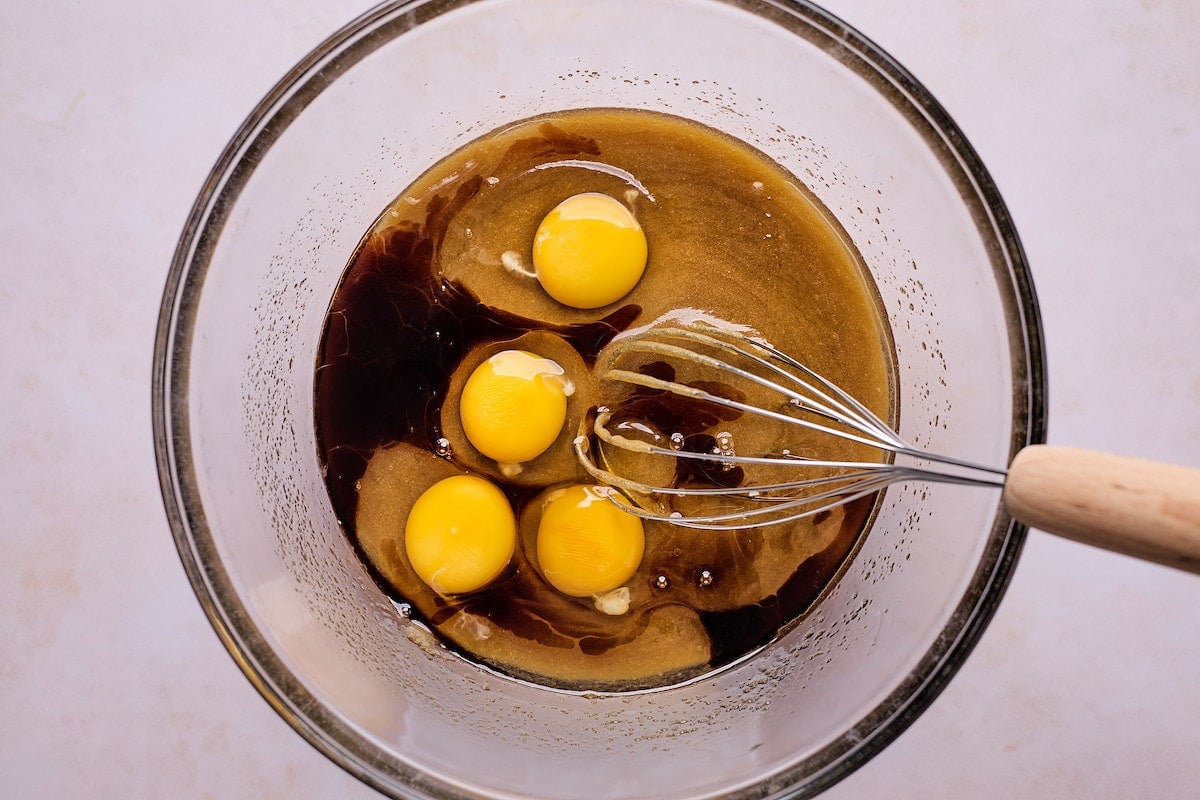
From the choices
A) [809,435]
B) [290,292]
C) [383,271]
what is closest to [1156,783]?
[809,435]

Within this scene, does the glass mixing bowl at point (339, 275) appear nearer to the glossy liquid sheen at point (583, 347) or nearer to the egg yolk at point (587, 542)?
the glossy liquid sheen at point (583, 347)

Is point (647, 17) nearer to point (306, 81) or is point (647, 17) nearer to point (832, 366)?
point (306, 81)

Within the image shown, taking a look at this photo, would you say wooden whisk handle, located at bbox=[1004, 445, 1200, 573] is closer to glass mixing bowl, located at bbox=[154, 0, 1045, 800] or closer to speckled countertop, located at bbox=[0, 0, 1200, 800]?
glass mixing bowl, located at bbox=[154, 0, 1045, 800]

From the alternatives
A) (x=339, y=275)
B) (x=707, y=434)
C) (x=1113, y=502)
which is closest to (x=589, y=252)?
(x=707, y=434)

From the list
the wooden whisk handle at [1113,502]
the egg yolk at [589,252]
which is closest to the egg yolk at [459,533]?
the egg yolk at [589,252]

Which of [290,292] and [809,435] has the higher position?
[290,292]

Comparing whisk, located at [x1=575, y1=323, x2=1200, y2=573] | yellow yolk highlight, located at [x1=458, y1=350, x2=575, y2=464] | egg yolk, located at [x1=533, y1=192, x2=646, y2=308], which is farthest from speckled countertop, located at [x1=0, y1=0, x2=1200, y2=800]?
yellow yolk highlight, located at [x1=458, y1=350, x2=575, y2=464]

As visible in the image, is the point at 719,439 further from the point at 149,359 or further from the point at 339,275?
the point at 149,359
